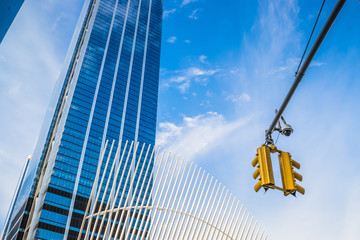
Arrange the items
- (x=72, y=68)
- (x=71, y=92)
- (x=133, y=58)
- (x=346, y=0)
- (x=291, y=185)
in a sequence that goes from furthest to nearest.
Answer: (x=133, y=58)
(x=72, y=68)
(x=71, y=92)
(x=291, y=185)
(x=346, y=0)

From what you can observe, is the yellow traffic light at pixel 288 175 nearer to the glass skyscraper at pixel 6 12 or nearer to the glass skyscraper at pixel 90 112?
the glass skyscraper at pixel 6 12

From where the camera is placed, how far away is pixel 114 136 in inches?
3723

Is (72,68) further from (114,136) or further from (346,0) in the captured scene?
(346,0)

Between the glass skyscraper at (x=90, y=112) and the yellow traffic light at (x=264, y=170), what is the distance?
221ft

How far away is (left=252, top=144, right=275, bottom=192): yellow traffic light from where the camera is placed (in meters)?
3.84

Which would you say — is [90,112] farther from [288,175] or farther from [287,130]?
[288,175]

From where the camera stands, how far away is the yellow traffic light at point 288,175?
3.92m

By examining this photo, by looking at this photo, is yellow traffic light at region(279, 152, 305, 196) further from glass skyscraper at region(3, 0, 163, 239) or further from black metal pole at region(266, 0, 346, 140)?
glass skyscraper at region(3, 0, 163, 239)

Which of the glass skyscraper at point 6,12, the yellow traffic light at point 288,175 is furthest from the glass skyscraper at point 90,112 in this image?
the yellow traffic light at point 288,175

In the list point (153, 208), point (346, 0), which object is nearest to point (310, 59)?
point (346, 0)

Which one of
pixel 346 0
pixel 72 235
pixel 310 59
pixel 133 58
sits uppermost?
pixel 133 58

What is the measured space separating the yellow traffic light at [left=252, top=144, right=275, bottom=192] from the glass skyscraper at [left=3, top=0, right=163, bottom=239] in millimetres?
67316

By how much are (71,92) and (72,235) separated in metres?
41.3

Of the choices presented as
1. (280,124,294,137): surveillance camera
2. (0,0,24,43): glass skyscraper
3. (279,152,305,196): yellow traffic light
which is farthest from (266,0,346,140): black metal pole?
(0,0,24,43): glass skyscraper
